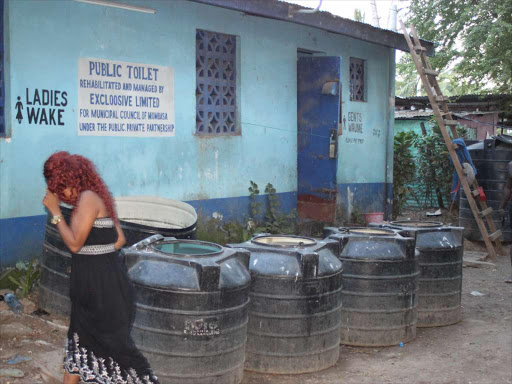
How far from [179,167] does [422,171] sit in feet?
25.0

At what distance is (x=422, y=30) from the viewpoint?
698 inches

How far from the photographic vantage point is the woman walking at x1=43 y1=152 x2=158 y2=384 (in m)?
3.51

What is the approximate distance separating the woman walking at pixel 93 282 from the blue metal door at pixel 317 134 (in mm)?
6083

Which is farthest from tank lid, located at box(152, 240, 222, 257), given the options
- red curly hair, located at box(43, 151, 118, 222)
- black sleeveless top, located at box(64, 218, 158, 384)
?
red curly hair, located at box(43, 151, 118, 222)

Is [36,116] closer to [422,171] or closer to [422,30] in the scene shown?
[422,171]

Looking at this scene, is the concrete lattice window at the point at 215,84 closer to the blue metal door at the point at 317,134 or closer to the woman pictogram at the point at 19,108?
the blue metal door at the point at 317,134

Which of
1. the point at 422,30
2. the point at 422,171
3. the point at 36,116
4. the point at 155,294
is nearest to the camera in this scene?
the point at 155,294

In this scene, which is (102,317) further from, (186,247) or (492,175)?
(492,175)

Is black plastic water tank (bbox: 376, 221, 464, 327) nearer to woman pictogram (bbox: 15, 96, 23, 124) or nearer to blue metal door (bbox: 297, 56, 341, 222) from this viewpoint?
blue metal door (bbox: 297, 56, 341, 222)

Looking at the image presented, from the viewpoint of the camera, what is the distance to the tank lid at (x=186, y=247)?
4.45 meters

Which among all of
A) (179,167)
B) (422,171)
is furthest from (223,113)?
(422,171)

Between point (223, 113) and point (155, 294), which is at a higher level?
point (223, 113)

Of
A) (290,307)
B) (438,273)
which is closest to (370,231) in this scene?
(438,273)

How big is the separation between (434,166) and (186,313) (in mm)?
10787
